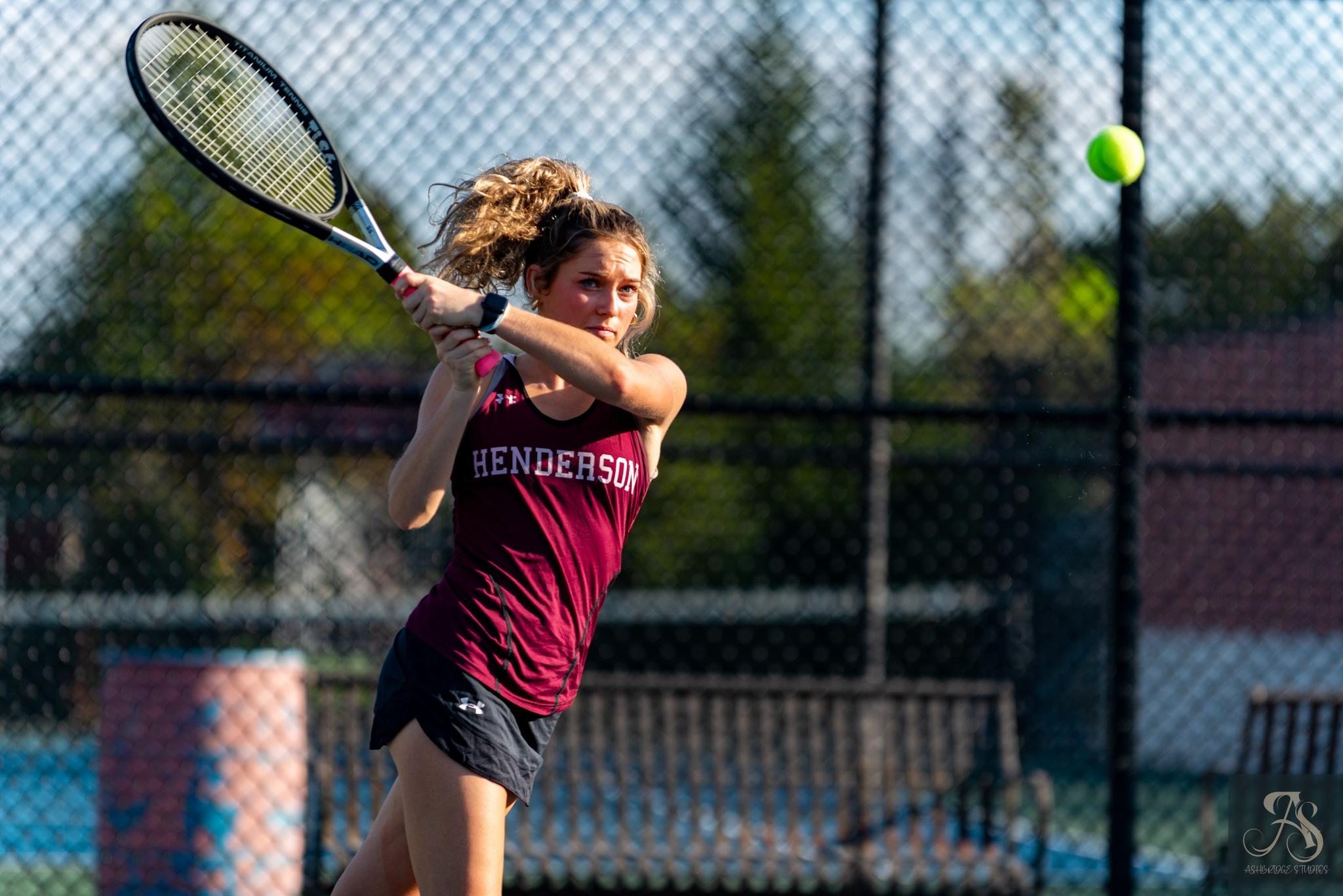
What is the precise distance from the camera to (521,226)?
2662 millimetres

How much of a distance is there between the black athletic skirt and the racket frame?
2.26 feet

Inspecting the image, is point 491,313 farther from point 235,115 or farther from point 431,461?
point 235,115

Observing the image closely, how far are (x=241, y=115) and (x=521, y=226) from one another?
31.9 inches

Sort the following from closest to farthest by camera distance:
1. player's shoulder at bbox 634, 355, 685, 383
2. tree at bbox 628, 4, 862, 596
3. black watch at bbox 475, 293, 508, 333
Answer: black watch at bbox 475, 293, 508, 333 < player's shoulder at bbox 634, 355, 685, 383 < tree at bbox 628, 4, 862, 596

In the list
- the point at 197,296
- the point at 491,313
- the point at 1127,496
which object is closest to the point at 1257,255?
the point at 1127,496

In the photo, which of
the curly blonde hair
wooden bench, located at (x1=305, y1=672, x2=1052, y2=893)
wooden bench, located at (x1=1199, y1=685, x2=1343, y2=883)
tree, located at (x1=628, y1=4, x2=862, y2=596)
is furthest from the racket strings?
tree, located at (x1=628, y1=4, x2=862, y2=596)

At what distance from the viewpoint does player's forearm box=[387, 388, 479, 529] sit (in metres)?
2.42

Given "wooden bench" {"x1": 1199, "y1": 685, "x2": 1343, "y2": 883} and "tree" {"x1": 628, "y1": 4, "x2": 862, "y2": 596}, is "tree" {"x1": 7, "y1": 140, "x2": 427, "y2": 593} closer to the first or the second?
"tree" {"x1": 628, "y1": 4, "x2": 862, "y2": 596}

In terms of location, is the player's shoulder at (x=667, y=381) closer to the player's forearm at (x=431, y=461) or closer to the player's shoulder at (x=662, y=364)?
the player's shoulder at (x=662, y=364)

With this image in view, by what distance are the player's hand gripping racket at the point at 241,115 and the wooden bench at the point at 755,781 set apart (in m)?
1.97

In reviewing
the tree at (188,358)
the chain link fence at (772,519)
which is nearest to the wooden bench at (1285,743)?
the chain link fence at (772,519)

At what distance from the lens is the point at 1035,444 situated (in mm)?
5879

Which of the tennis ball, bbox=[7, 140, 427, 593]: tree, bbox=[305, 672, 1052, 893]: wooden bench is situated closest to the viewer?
the tennis ball

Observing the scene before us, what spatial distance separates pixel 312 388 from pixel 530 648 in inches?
65.9
